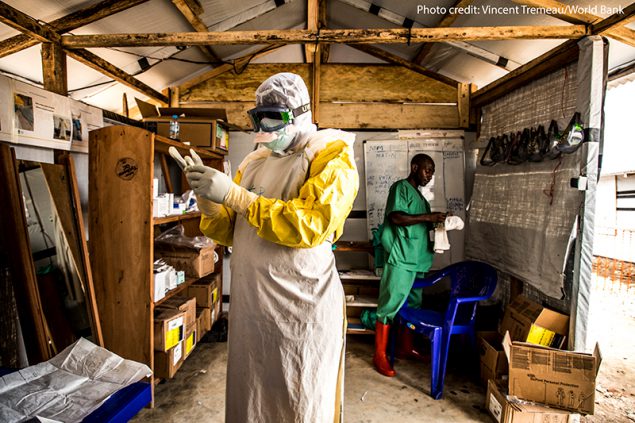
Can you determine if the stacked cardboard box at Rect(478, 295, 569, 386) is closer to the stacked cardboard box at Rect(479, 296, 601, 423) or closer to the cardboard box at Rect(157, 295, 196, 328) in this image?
the stacked cardboard box at Rect(479, 296, 601, 423)

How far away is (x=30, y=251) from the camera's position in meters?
1.51

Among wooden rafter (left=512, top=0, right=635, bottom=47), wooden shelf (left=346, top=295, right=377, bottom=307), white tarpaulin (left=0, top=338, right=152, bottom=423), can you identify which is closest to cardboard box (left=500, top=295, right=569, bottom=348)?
wooden shelf (left=346, top=295, right=377, bottom=307)

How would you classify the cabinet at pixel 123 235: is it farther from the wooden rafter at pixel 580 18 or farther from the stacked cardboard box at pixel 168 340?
the wooden rafter at pixel 580 18

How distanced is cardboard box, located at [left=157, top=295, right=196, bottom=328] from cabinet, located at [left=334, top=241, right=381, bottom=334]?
1.22 metres

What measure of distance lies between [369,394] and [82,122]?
262cm

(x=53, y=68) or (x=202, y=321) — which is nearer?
(x=53, y=68)

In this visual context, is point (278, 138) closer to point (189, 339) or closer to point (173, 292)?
point (173, 292)

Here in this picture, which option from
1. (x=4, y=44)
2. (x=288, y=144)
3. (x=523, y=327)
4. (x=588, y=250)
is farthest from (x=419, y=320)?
(x=4, y=44)

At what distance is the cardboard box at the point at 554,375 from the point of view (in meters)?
1.87

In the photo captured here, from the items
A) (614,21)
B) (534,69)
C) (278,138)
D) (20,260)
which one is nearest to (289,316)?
(278,138)

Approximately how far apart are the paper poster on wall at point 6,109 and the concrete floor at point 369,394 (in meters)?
1.70

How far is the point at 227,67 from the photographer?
3.52 metres

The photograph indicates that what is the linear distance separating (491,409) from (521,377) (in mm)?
319

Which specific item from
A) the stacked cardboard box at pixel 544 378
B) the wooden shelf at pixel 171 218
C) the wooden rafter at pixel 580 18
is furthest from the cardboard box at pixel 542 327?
the wooden shelf at pixel 171 218
